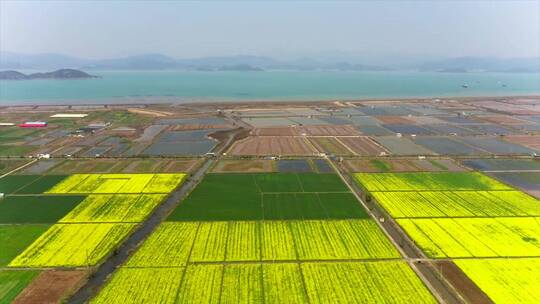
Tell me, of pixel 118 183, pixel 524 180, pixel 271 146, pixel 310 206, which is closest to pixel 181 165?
pixel 118 183

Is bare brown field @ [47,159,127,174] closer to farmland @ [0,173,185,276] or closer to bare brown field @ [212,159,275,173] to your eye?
farmland @ [0,173,185,276]

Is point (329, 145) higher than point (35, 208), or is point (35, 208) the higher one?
point (329, 145)

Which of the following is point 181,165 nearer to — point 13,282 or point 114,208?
point 114,208

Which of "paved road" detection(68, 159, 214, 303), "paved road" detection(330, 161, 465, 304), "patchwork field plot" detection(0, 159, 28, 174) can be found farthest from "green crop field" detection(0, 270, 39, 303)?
"paved road" detection(330, 161, 465, 304)

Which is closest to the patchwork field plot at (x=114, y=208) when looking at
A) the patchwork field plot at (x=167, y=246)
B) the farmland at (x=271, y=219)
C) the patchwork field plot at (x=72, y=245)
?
the farmland at (x=271, y=219)

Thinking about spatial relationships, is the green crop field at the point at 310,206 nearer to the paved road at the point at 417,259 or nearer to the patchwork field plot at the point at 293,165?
the paved road at the point at 417,259

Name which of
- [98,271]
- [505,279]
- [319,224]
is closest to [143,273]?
[98,271]
